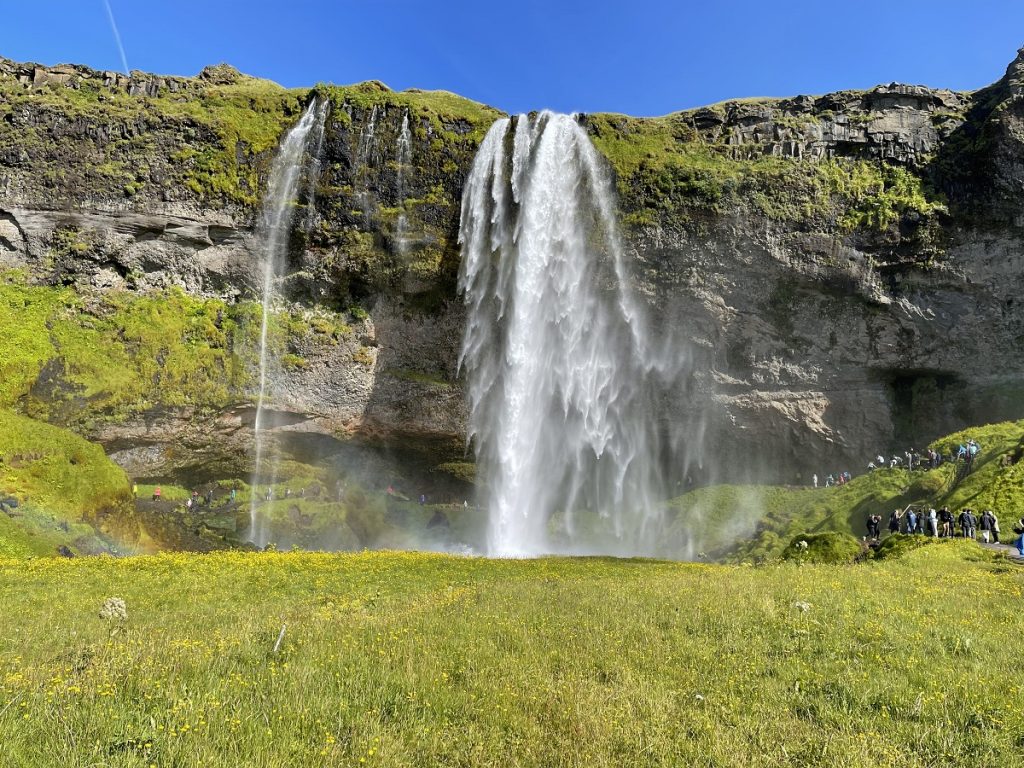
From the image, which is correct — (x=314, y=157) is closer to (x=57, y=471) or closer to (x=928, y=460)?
(x=57, y=471)

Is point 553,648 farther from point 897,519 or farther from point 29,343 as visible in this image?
point 29,343

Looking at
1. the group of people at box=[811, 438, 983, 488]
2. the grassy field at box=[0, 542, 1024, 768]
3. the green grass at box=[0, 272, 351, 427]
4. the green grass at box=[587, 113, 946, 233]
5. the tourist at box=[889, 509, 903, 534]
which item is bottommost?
the grassy field at box=[0, 542, 1024, 768]

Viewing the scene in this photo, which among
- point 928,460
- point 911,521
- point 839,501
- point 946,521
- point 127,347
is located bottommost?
point 911,521

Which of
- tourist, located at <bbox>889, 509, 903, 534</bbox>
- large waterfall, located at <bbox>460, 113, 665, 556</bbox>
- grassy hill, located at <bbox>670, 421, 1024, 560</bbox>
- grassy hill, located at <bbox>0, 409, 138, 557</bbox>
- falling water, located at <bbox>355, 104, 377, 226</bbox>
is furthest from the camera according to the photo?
falling water, located at <bbox>355, 104, 377, 226</bbox>

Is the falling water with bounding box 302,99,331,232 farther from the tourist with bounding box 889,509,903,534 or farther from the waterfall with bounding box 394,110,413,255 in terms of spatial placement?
the tourist with bounding box 889,509,903,534

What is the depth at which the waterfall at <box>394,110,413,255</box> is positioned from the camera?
42.9 m

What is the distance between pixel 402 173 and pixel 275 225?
9631 millimetres

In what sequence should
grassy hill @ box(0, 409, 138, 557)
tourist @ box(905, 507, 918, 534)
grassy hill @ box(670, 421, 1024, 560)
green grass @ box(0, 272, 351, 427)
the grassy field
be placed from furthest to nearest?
green grass @ box(0, 272, 351, 427), grassy hill @ box(0, 409, 138, 557), tourist @ box(905, 507, 918, 534), grassy hill @ box(670, 421, 1024, 560), the grassy field

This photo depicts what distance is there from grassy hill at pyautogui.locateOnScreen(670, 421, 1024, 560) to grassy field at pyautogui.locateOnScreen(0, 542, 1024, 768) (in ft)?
50.0

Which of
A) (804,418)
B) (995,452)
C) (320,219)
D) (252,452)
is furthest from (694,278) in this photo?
(252,452)

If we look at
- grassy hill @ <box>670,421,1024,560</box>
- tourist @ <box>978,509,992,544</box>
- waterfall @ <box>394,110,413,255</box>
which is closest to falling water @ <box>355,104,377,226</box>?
waterfall @ <box>394,110,413,255</box>

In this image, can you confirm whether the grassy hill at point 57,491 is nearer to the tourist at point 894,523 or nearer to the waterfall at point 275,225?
the waterfall at point 275,225

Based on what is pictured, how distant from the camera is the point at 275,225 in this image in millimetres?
42531

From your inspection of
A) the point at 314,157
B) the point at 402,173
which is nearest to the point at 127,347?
the point at 314,157
